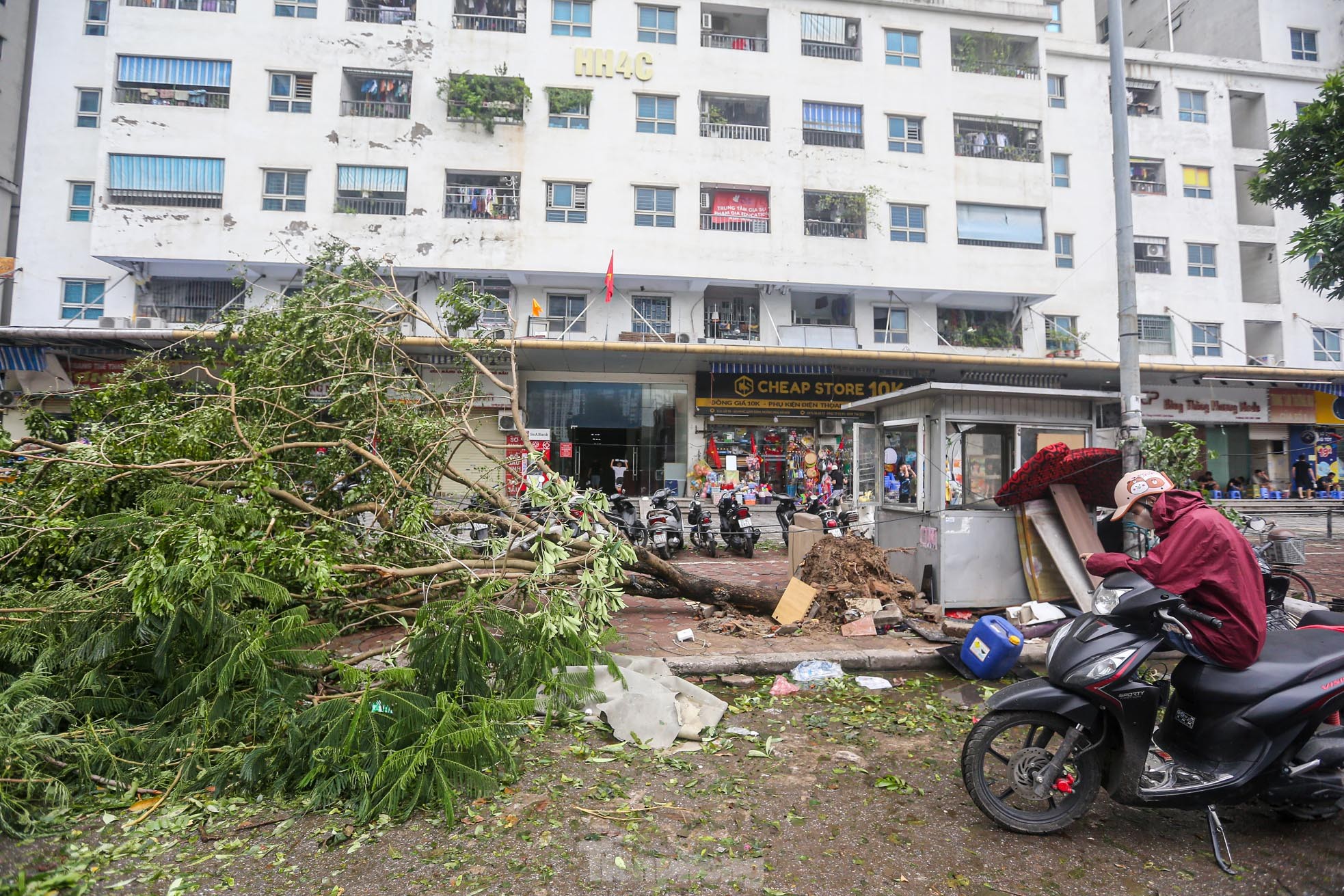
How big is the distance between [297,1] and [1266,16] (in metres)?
34.7

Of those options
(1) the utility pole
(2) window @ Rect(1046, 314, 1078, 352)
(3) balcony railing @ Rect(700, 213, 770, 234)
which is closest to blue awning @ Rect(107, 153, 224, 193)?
(3) balcony railing @ Rect(700, 213, 770, 234)

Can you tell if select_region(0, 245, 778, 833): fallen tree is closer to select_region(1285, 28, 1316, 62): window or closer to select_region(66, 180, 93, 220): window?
select_region(66, 180, 93, 220): window

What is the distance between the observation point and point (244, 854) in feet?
9.44

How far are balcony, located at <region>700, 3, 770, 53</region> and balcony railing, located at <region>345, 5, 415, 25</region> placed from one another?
8.97m

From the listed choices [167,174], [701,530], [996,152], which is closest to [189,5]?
[167,174]

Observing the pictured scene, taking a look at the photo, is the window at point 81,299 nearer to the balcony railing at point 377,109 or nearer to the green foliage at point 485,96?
the balcony railing at point 377,109

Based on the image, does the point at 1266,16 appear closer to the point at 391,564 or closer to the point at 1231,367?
the point at 1231,367

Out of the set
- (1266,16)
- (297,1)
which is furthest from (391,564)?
(1266,16)

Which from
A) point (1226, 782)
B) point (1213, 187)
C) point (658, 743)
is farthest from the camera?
point (1213, 187)

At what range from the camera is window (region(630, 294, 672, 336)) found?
20.9 m

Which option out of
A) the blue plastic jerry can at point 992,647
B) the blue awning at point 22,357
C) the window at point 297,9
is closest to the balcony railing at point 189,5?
the window at point 297,9

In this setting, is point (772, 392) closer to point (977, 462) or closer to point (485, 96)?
point (485, 96)

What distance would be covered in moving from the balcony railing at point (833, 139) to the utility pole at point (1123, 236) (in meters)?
13.7

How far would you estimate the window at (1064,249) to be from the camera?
74.9 ft
